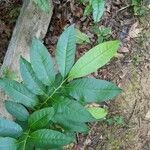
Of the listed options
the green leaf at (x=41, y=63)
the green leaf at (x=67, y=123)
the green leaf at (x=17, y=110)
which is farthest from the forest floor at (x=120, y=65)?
the green leaf at (x=41, y=63)

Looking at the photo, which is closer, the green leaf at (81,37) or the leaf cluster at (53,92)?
the leaf cluster at (53,92)

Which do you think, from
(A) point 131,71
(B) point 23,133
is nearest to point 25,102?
(B) point 23,133

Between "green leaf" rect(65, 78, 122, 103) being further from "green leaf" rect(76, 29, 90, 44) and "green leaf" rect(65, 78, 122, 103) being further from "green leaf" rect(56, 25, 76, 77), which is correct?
"green leaf" rect(76, 29, 90, 44)

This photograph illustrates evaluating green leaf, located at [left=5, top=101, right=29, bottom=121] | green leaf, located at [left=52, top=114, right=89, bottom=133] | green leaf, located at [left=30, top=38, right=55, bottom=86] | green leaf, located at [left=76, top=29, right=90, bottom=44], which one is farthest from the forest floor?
green leaf, located at [left=30, top=38, right=55, bottom=86]

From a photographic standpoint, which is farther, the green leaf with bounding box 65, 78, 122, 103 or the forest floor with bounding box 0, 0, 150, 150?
the forest floor with bounding box 0, 0, 150, 150

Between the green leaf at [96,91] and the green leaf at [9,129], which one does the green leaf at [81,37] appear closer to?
the green leaf at [96,91]

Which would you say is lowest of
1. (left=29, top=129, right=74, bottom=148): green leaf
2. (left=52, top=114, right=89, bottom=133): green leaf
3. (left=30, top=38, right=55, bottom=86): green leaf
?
(left=29, top=129, right=74, bottom=148): green leaf
